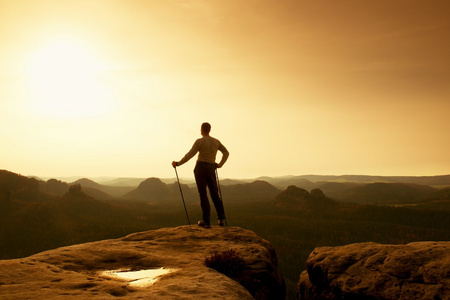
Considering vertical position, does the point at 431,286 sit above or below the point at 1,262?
below

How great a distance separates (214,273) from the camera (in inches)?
234

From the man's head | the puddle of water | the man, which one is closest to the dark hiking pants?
the man

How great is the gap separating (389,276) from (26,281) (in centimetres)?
732

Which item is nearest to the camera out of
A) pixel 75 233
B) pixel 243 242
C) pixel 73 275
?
pixel 73 275

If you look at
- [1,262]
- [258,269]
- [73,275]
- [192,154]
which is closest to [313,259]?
[258,269]

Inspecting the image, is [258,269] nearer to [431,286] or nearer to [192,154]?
[431,286]

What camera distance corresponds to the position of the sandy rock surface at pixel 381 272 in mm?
5297

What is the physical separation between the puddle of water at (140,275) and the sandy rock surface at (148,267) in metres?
0.20

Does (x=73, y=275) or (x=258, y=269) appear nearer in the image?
(x=73, y=275)

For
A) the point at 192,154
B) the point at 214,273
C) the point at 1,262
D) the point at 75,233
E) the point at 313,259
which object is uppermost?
the point at 192,154

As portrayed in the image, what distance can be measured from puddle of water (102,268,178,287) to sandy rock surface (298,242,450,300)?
404 centimetres

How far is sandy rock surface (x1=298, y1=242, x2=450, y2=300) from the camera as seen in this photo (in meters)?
5.30

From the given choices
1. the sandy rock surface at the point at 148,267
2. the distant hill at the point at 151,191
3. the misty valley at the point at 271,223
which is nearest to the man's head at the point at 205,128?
the sandy rock surface at the point at 148,267

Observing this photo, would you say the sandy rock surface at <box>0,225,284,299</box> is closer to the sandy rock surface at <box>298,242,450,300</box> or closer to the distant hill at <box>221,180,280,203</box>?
the sandy rock surface at <box>298,242,450,300</box>
